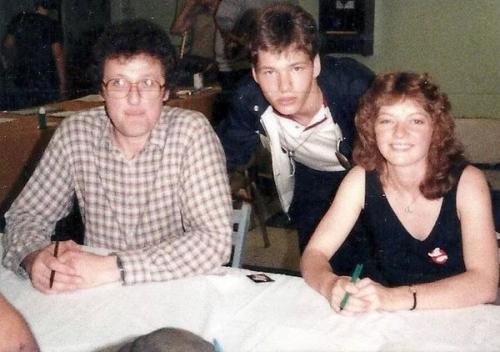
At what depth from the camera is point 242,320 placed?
1.31m

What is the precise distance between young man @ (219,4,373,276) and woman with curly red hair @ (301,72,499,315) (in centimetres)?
32

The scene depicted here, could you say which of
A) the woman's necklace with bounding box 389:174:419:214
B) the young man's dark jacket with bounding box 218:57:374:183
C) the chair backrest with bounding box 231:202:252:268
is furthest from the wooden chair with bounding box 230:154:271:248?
the woman's necklace with bounding box 389:174:419:214

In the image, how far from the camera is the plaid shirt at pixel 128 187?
1.76 m

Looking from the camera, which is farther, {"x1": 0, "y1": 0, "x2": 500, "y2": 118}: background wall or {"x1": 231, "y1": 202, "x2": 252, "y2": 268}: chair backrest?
{"x1": 0, "y1": 0, "x2": 500, "y2": 118}: background wall

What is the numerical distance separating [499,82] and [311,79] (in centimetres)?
423

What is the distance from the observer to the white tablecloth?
1.20m

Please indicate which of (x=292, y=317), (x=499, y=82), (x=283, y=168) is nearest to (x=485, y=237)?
(x=292, y=317)


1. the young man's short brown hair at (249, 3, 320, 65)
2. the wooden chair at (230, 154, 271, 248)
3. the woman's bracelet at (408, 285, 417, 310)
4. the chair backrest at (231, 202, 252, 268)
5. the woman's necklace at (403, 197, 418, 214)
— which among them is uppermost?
the young man's short brown hair at (249, 3, 320, 65)

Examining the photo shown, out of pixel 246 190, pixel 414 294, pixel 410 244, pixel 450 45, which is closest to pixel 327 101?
pixel 410 244

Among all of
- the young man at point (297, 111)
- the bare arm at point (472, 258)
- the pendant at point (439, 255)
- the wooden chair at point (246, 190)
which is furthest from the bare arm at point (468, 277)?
the wooden chair at point (246, 190)

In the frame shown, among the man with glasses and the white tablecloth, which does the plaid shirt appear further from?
the white tablecloth

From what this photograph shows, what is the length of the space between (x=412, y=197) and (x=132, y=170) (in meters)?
0.81

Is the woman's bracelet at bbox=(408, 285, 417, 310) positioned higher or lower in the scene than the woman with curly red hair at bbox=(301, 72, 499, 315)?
lower

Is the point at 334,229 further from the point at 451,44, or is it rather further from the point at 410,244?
the point at 451,44
